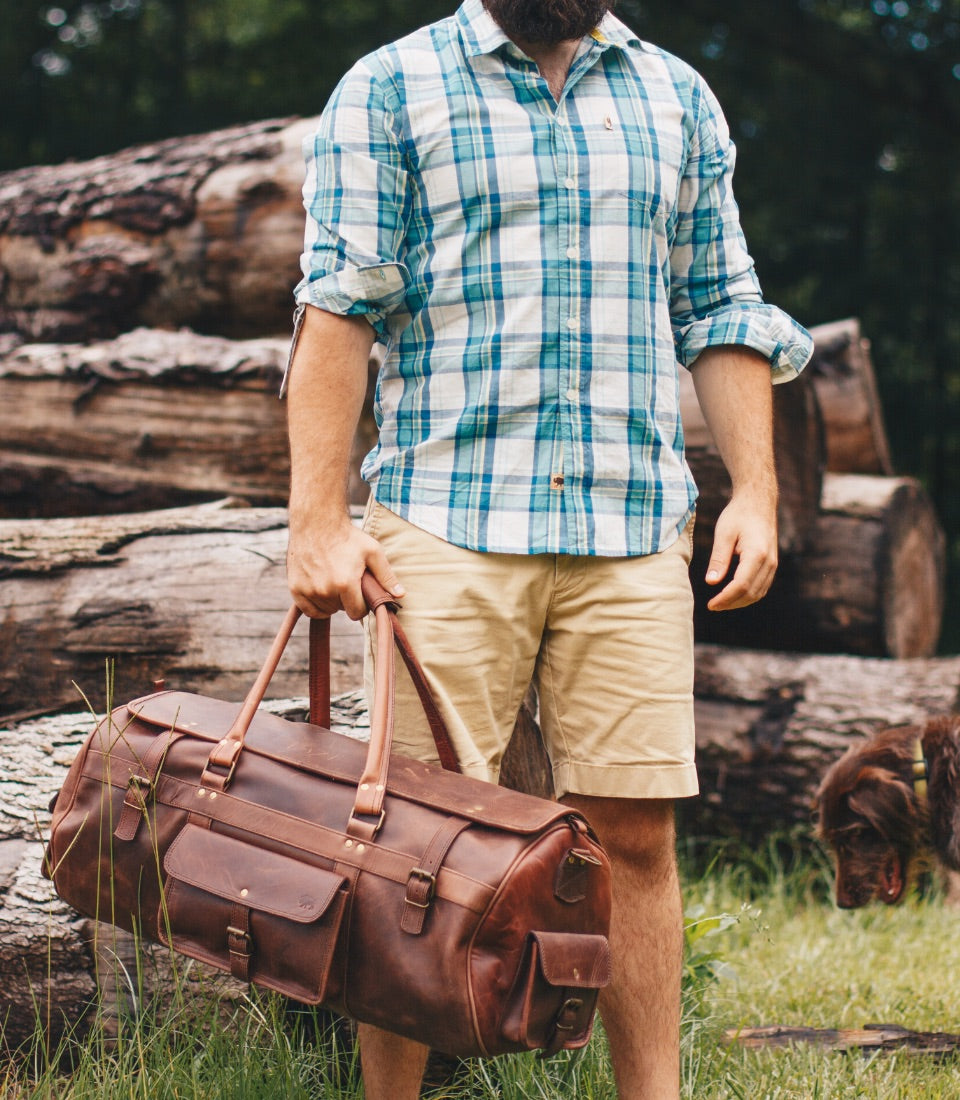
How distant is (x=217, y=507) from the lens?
352 cm

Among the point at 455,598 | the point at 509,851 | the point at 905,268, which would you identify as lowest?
the point at 509,851

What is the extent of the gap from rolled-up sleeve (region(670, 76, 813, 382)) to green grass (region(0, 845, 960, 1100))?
1273mm

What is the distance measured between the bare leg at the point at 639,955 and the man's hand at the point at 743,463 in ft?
1.37

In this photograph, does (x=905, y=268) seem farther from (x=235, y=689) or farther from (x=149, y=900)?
(x=149, y=900)

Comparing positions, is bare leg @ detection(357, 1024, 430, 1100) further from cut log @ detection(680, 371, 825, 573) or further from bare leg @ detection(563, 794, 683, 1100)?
cut log @ detection(680, 371, 825, 573)

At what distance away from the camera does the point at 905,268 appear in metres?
11.4

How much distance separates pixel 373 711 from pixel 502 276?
778mm

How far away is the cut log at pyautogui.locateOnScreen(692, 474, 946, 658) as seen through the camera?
4.78 metres

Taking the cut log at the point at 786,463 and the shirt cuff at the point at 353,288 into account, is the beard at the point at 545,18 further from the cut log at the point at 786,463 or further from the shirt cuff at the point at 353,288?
the cut log at the point at 786,463

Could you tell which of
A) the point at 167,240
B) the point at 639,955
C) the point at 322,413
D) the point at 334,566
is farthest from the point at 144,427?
the point at 639,955

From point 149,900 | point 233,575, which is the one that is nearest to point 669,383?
point 149,900

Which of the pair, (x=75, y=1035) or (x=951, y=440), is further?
(x=951, y=440)

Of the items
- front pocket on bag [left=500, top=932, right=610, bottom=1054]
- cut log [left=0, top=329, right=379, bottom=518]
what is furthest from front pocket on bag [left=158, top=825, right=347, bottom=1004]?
cut log [left=0, top=329, right=379, bottom=518]

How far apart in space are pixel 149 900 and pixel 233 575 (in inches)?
54.8
